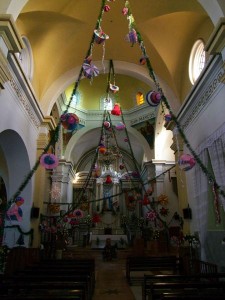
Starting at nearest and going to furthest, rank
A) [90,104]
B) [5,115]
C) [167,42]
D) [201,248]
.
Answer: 1. [5,115]
2. [201,248]
3. [167,42]
4. [90,104]

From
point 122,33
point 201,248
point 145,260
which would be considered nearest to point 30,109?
point 122,33

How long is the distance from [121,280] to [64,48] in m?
7.26

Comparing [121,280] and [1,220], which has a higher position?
[1,220]

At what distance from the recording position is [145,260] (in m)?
7.38

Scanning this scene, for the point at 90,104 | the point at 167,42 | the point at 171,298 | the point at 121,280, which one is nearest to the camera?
the point at 171,298

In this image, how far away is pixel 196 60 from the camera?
7.77m

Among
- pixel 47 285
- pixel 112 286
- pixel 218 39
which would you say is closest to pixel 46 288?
pixel 47 285

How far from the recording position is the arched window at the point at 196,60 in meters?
7.48

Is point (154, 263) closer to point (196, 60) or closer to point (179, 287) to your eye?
point (179, 287)

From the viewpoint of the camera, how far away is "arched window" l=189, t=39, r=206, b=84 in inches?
294

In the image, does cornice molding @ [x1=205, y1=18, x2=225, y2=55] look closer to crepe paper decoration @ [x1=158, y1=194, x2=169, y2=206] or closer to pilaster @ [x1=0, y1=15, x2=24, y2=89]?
pilaster @ [x1=0, y1=15, x2=24, y2=89]

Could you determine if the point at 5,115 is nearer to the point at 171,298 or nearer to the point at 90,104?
the point at 171,298

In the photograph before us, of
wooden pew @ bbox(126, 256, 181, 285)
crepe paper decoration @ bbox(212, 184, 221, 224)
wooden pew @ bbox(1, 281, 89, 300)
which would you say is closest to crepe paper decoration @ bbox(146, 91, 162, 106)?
crepe paper decoration @ bbox(212, 184, 221, 224)

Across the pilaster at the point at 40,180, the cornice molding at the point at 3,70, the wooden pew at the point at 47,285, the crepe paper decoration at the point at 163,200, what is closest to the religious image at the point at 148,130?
the crepe paper decoration at the point at 163,200
